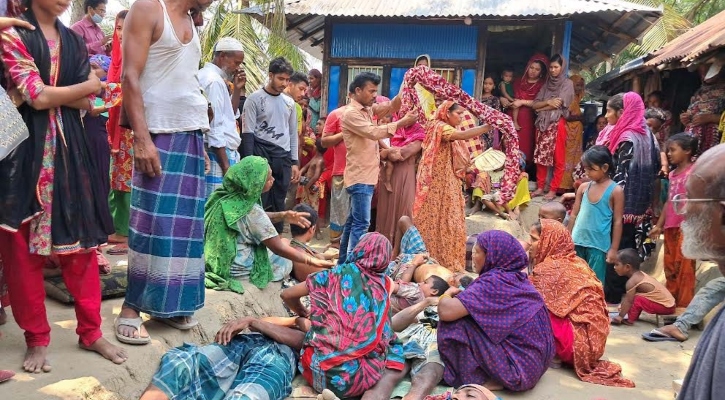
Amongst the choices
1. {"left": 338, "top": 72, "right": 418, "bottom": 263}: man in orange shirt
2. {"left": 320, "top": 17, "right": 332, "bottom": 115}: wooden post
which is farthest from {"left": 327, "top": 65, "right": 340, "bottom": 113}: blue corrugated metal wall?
{"left": 338, "top": 72, "right": 418, "bottom": 263}: man in orange shirt

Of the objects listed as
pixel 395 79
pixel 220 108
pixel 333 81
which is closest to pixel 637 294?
pixel 220 108

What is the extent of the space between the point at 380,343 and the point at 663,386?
211 centimetres

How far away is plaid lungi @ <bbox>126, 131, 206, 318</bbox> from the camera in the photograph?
3223 mm

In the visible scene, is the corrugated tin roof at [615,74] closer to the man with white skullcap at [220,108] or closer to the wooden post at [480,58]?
the wooden post at [480,58]

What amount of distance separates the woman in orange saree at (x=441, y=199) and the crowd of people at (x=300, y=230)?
16mm

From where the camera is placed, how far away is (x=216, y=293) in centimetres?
436

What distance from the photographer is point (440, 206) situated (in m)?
6.75

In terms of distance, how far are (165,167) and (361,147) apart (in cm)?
309

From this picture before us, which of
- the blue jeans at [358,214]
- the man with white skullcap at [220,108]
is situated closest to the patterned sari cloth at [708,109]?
the blue jeans at [358,214]

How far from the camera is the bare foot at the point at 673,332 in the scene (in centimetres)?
510

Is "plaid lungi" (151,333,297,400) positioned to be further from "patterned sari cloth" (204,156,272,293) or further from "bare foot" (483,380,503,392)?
"bare foot" (483,380,503,392)

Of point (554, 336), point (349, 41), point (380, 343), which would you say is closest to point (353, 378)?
point (380, 343)

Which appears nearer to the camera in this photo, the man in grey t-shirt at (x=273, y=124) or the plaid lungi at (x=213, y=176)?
the plaid lungi at (x=213, y=176)

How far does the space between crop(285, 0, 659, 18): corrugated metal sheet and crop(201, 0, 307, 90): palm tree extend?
32 centimetres
